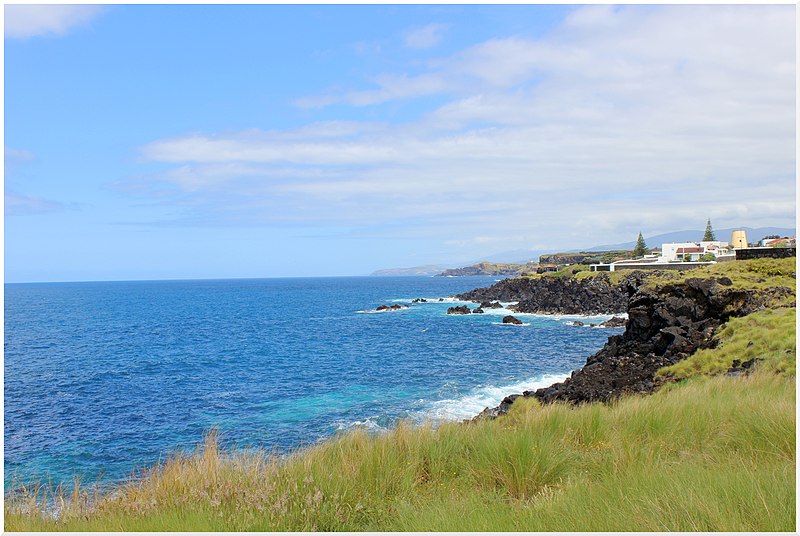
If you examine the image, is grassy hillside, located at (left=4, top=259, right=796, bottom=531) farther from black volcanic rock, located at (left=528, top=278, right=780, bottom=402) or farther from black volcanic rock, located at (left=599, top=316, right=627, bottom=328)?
black volcanic rock, located at (left=599, top=316, right=627, bottom=328)

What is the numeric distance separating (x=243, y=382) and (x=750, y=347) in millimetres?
24958

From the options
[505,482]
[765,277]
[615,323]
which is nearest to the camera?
[505,482]

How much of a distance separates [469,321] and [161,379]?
37712 mm

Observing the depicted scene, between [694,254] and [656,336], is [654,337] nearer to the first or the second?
[656,336]

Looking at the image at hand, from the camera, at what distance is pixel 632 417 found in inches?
308

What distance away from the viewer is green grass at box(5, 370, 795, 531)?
4312 millimetres

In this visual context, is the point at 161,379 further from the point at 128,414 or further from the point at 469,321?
the point at 469,321

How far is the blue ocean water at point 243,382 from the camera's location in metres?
20.0

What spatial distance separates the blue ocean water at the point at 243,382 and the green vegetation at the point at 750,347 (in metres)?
7.96

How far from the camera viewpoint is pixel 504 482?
19.4 ft

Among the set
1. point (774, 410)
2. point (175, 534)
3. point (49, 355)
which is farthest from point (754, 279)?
point (49, 355)

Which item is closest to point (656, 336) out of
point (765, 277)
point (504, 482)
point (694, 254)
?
point (765, 277)

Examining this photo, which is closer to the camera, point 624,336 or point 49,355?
point 624,336

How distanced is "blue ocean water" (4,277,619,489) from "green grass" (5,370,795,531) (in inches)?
117
